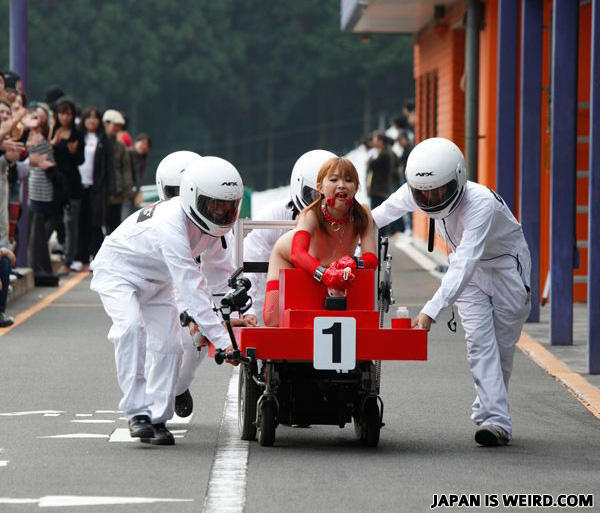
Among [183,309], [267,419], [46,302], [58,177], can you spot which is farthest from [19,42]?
[267,419]

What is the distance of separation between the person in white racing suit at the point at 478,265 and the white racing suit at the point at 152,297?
1234 mm

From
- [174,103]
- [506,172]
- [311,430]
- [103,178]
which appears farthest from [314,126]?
[311,430]

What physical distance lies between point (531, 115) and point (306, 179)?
6.21m

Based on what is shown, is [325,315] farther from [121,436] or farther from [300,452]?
[121,436]

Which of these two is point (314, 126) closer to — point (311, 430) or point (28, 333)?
point (28, 333)

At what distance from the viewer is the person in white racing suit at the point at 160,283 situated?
931 centimetres

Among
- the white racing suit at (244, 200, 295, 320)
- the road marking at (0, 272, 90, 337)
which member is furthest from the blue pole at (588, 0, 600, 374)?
the road marking at (0, 272, 90, 337)

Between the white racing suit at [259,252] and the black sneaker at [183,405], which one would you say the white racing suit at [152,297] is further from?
the white racing suit at [259,252]

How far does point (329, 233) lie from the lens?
9734mm

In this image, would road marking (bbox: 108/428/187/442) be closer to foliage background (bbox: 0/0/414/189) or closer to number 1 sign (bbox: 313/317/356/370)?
number 1 sign (bbox: 313/317/356/370)

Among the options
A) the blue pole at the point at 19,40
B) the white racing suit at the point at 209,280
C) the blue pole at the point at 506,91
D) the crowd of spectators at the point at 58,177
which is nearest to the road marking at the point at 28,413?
the white racing suit at the point at 209,280

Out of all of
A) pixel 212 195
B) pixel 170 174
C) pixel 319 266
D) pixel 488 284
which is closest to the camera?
pixel 212 195

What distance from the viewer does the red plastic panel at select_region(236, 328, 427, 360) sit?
29.7ft

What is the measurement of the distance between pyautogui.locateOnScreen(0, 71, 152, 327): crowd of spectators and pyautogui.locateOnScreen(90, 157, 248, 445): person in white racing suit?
698cm
